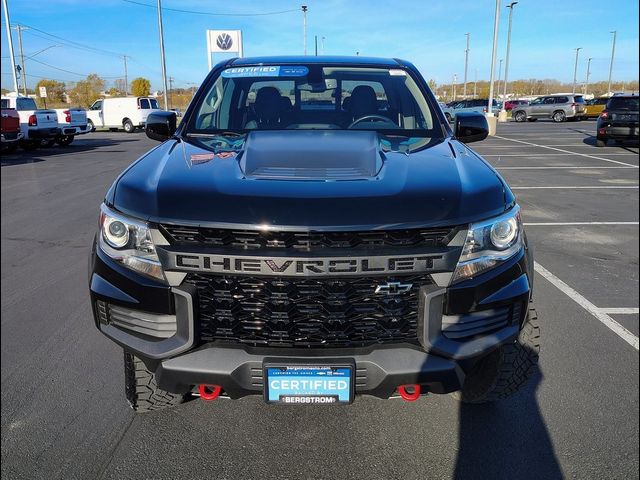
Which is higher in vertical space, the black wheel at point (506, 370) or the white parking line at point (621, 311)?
the black wheel at point (506, 370)

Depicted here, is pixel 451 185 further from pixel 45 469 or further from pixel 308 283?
pixel 45 469

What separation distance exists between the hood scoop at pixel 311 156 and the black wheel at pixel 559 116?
3746 cm

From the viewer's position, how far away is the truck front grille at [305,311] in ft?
6.73

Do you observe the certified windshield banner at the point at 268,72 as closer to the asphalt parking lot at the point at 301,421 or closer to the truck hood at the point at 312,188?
the truck hood at the point at 312,188

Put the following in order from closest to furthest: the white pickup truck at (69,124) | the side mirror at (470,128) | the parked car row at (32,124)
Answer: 1. the side mirror at (470,128)
2. the parked car row at (32,124)
3. the white pickup truck at (69,124)

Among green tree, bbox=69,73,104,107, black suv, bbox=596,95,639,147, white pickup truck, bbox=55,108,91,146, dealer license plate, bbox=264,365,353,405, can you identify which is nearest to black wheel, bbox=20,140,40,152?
white pickup truck, bbox=55,108,91,146

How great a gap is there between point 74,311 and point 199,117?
1.83 metres

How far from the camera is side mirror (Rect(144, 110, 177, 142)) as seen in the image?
12.1ft

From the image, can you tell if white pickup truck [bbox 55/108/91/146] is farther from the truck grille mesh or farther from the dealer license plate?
the dealer license plate

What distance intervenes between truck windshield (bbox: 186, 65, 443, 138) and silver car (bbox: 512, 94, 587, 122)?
36.3 meters

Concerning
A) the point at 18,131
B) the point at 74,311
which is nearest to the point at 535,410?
the point at 74,311

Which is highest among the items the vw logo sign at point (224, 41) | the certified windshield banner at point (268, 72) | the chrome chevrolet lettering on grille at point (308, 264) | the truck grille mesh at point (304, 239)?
the vw logo sign at point (224, 41)

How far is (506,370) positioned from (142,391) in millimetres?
1773

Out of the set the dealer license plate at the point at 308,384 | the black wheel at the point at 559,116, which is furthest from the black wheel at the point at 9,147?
the black wheel at the point at 559,116
